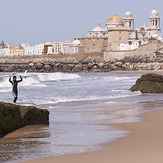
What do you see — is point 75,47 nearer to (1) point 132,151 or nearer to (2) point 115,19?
(2) point 115,19

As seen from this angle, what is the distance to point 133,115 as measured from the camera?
10.6 meters

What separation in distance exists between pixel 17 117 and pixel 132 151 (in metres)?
2.50

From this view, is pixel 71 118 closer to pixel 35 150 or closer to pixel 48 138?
pixel 48 138

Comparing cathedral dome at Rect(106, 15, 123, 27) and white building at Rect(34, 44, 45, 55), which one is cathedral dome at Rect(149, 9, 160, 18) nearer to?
cathedral dome at Rect(106, 15, 123, 27)

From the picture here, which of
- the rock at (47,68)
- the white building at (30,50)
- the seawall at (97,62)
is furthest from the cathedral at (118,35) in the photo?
the white building at (30,50)

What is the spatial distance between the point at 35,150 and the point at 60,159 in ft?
2.47

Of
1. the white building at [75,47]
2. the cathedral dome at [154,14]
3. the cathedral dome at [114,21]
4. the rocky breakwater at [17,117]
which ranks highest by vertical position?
the cathedral dome at [154,14]

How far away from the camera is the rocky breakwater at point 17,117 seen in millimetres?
7329

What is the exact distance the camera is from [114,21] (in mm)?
125562

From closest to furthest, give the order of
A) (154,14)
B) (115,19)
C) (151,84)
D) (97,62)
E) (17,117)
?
(17,117) < (151,84) < (97,62) < (115,19) < (154,14)

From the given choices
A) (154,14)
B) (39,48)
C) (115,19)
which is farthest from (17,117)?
(39,48)

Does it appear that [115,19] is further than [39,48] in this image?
No

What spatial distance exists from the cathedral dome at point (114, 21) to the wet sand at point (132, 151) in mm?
118279

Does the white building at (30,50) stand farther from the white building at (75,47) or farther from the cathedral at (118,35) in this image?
the cathedral at (118,35)
